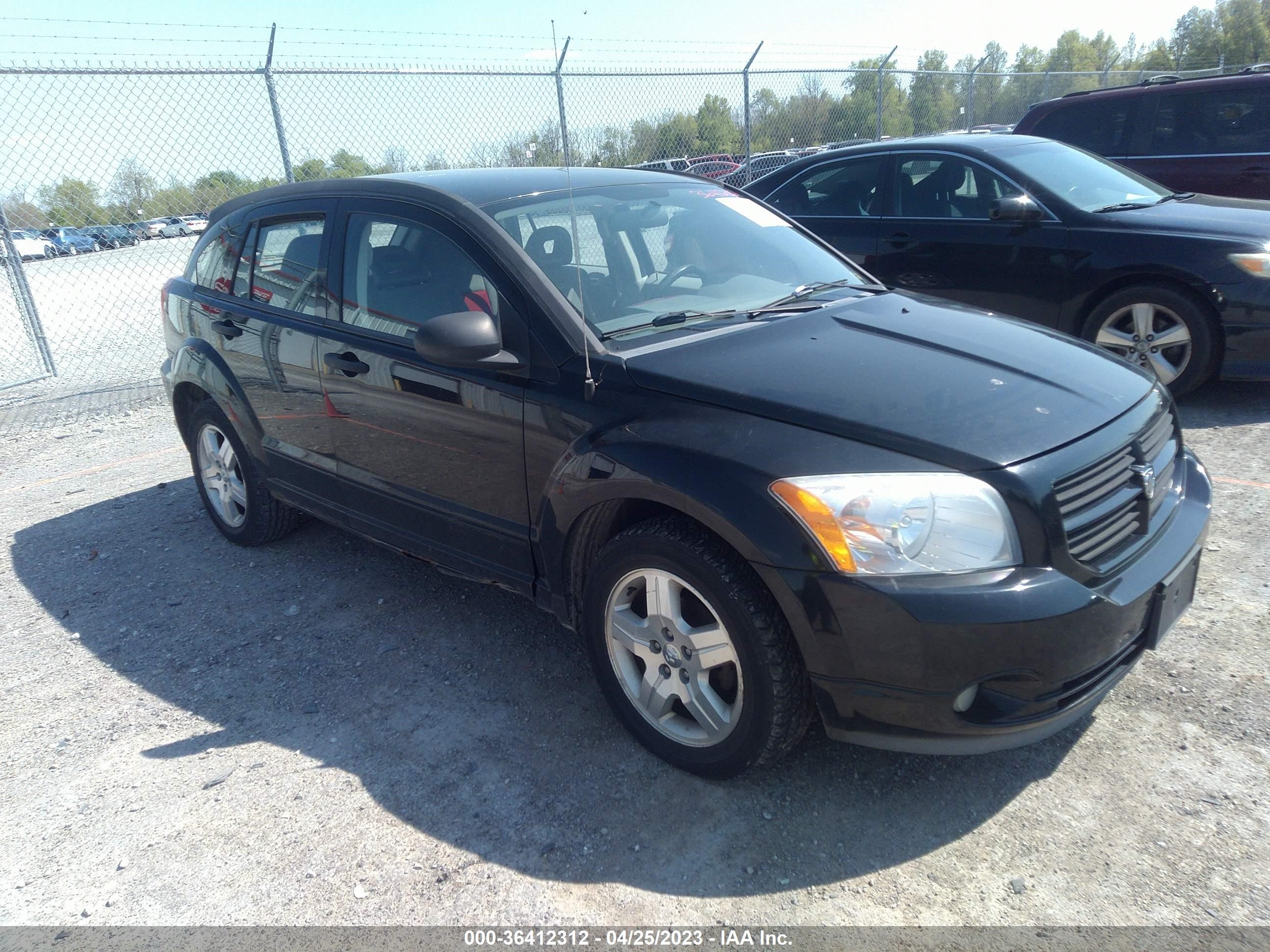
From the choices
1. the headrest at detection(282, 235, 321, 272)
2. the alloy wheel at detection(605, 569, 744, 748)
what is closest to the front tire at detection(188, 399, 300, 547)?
the headrest at detection(282, 235, 321, 272)

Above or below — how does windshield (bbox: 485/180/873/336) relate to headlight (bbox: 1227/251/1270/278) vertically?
above

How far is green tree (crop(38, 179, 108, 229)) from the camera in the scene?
318 inches

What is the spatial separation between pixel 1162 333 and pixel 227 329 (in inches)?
214

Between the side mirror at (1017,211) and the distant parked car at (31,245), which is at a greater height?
the distant parked car at (31,245)

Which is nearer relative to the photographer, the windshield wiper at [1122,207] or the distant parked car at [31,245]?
the windshield wiper at [1122,207]

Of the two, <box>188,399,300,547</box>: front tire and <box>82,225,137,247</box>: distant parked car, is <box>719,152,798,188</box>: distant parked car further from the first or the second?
<box>188,399,300,547</box>: front tire

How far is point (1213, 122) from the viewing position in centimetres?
826

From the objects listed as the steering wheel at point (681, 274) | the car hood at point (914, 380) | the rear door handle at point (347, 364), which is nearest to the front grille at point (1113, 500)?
the car hood at point (914, 380)

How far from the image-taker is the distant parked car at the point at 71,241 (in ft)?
27.9

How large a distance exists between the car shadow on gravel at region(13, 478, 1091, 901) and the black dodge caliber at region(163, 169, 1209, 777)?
0.23 meters

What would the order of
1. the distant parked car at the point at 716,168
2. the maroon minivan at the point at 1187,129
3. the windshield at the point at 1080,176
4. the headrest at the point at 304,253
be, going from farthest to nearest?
the distant parked car at the point at 716,168
the maroon minivan at the point at 1187,129
the windshield at the point at 1080,176
the headrest at the point at 304,253

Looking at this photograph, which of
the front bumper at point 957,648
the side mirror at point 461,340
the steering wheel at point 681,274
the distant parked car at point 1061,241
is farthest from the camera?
the distant parked car at point 1061,241

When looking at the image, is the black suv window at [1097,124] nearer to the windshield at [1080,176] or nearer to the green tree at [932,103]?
the windshield at [1080,176]

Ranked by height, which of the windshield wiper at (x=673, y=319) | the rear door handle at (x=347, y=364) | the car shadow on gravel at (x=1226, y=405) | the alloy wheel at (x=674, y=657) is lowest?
the car shadow on gravel at (x=1226, y=405)
